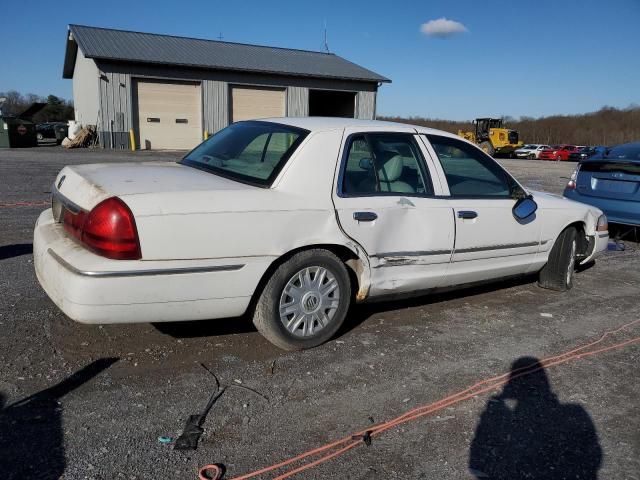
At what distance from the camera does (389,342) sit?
4.12 meters

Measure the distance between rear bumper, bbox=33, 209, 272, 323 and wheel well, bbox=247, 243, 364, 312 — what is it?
0.33ft

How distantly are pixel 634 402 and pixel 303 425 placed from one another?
203 centimetres

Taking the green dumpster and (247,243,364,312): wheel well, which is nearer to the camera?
(247,243,364,312): wheel well

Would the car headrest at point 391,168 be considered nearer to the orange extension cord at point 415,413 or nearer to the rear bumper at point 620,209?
the orange extension cord at point 415,413

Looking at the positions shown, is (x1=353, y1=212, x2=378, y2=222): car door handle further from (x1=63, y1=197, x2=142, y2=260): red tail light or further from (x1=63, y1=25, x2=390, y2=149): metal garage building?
(x1=63, y1=25, x2=390, y2=149): metal garage building

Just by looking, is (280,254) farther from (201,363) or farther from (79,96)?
(79,96)

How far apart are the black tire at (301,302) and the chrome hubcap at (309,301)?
19 millimetres

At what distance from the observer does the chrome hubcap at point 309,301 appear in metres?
3.71

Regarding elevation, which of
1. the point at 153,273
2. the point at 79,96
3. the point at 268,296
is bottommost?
the point at 268,296

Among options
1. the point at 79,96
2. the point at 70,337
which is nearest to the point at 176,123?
the point at 79,96

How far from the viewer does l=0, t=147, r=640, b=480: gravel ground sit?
2.66m

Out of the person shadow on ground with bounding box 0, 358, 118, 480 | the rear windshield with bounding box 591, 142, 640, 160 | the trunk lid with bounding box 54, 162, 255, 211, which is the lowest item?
the person shadow on ground with bounding box 0, 358, 118, 480

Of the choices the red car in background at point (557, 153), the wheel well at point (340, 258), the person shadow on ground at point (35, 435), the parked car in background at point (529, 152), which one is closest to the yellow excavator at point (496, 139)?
the parked car in background at point (529, 152)

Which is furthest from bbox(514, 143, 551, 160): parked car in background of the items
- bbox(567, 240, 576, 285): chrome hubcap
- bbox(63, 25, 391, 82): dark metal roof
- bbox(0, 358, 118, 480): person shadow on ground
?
bbox(0, 358, 118, 480): person shadow on ground
